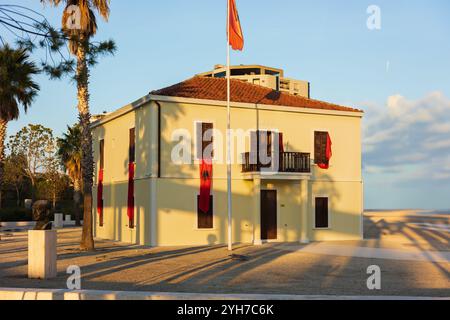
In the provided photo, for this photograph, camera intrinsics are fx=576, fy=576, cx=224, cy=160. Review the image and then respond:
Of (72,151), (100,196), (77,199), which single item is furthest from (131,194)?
(72,151)

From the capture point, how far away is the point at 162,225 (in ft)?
80.1

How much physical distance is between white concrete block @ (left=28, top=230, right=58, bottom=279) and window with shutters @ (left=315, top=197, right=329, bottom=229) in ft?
55.1

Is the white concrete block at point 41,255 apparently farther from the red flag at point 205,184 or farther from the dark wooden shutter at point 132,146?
the dark wooden shutter at point 132,146

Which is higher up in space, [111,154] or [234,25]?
[234,25]

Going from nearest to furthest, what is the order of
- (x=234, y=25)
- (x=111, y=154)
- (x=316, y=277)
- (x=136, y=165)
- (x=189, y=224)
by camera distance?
(x=316, y=277) → (x=234, y=25) → (x=189, y=224) → (x=136, y=165) → (x=111, y=154)

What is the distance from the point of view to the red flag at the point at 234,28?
2283 centimetres

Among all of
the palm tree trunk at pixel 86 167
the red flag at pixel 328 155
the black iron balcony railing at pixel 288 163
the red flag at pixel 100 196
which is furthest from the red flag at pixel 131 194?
the red flag at pixel 328 155

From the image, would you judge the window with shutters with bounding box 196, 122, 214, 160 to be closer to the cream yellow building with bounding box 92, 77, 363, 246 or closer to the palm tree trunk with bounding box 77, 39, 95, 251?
the cream yellow building with bounding box 92, 77, 363, 246

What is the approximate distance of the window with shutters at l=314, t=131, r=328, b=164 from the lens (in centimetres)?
2845

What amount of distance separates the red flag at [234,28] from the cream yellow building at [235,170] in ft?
11.3

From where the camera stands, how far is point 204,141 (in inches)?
1010
